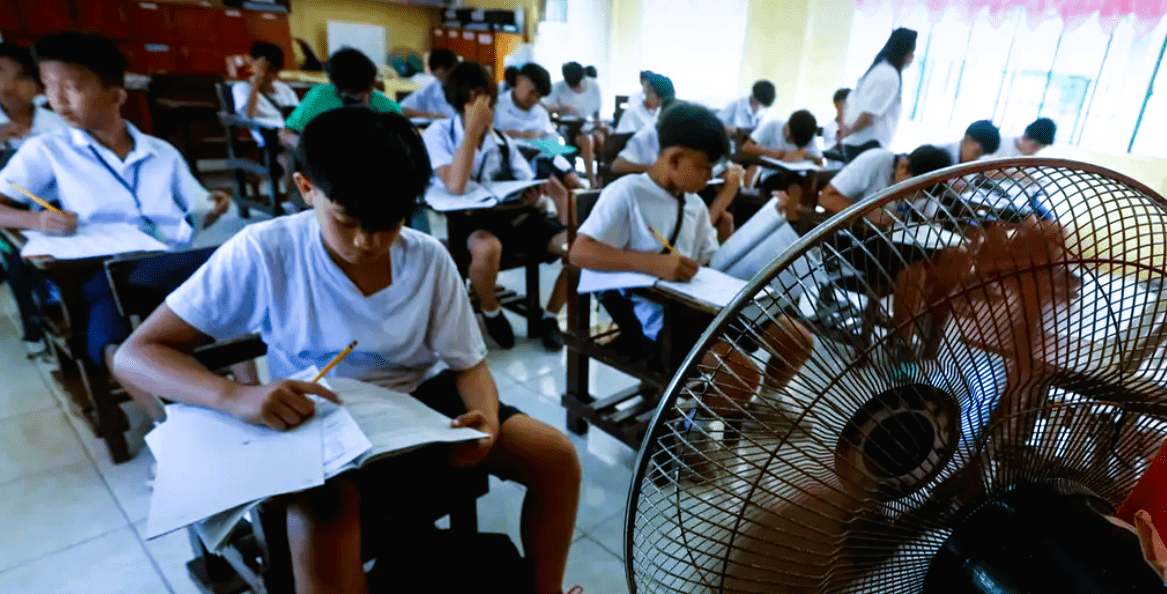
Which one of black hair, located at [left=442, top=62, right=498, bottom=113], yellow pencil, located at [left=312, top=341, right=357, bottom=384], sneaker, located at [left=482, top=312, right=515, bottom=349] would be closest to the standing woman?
black hair, located at [left=442, top=62, right=498, bottom=113]

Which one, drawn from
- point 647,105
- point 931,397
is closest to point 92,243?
point 931,397

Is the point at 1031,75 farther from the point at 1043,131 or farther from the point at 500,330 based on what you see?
the point at 500,330

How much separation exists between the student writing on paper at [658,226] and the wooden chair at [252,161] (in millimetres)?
2216

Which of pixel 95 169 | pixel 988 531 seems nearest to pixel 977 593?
pixel 988 531

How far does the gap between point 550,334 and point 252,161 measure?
271cm

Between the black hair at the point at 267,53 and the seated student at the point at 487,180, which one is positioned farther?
the black hair at the point at 267,53

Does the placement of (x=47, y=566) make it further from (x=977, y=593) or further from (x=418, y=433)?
(x=977, y=593)

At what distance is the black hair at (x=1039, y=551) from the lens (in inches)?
17.1

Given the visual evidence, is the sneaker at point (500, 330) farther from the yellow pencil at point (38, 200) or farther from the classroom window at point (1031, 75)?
the classroom window at point (1031, 75)

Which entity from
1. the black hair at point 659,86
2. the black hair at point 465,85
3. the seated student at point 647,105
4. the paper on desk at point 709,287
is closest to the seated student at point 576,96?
the seated student at point 647,105

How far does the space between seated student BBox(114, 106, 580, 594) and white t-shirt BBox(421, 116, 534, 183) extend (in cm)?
136

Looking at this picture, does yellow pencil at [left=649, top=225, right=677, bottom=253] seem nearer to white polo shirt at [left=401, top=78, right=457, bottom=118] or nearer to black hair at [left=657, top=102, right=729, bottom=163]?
black hair at [left=657, top=102, right=729, bottom=163]

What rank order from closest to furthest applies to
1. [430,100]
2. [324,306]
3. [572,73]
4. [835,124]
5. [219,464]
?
[219,464], [324,306], [430,100], [835,124], [572,73]

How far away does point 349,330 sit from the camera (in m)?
1.10
